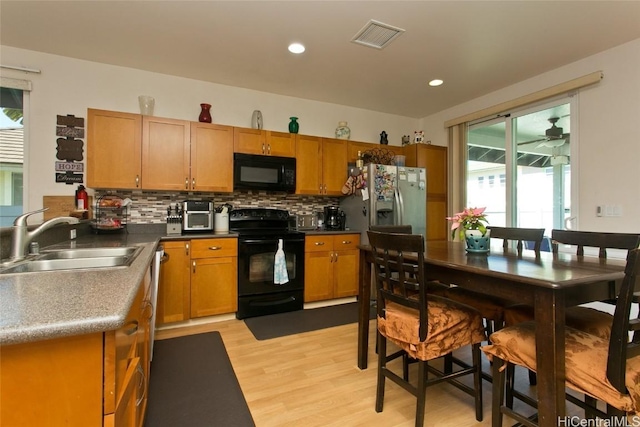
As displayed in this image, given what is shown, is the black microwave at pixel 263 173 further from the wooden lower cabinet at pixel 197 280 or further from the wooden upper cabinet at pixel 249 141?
the wooden lower cabinet at pixel 197 280

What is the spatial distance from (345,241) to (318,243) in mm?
362

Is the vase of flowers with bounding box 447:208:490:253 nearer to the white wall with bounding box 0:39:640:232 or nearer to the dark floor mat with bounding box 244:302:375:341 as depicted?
the dark floor mat with bounding box 244:302:375:341

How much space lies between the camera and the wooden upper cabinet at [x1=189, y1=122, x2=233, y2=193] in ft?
10.7

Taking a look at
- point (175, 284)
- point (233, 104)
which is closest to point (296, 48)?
point (233, 104)

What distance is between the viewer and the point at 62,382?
29.2 inches

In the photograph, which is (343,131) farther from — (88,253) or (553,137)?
(88,253)

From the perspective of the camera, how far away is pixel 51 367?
2.40 feet

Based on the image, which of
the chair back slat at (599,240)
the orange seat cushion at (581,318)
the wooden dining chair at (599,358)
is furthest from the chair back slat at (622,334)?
the chair back slat at (599,240)

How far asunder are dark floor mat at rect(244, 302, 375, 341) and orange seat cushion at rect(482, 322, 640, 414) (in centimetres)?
186

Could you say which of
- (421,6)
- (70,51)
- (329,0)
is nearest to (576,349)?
(421,6)

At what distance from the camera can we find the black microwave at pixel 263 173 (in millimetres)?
3418

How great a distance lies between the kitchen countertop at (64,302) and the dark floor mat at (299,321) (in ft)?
5.91

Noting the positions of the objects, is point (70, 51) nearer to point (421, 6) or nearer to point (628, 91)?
point (421, 6)

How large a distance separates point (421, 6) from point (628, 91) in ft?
6.70
